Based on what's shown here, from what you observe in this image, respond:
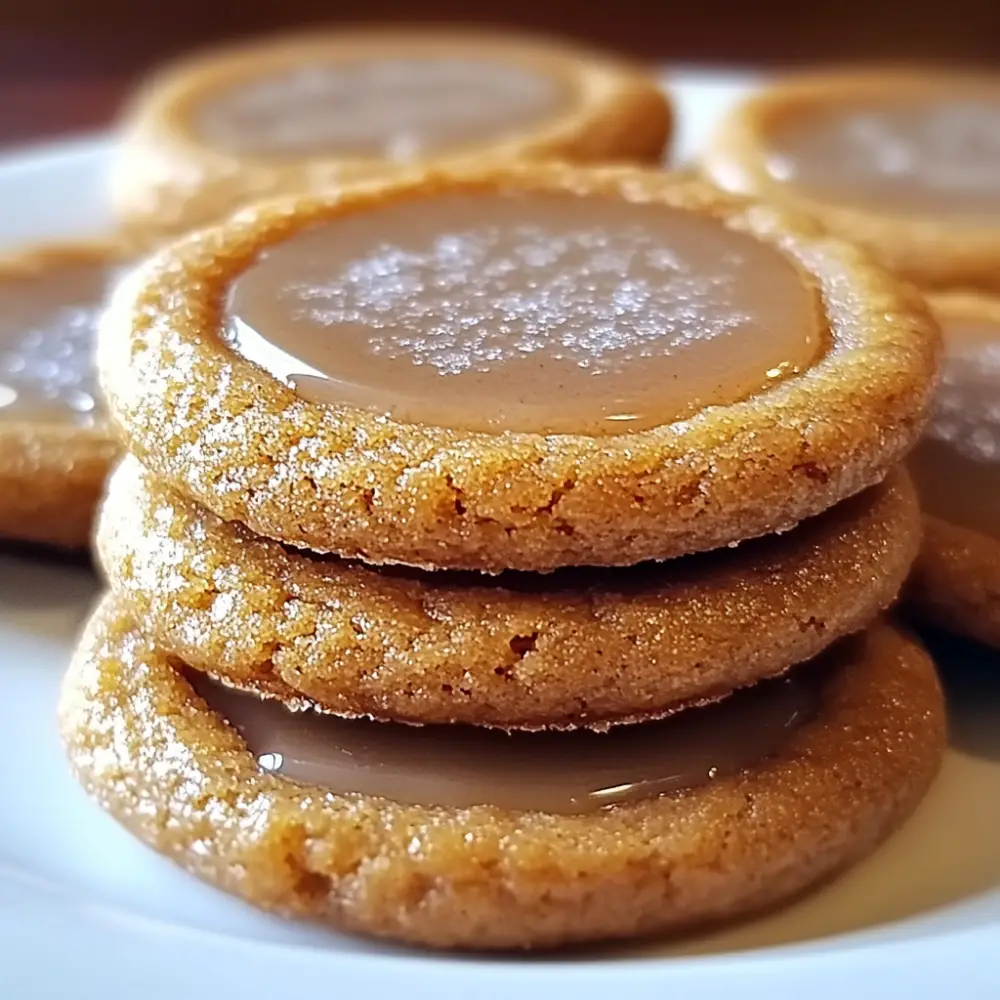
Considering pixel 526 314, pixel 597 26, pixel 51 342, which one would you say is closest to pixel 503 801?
pixel 526 314

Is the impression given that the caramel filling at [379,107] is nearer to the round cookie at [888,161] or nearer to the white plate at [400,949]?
the round cookie at [888,161]

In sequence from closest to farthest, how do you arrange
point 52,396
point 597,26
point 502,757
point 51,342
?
point 502,757, point 52,396, point 51,342, point 597,26

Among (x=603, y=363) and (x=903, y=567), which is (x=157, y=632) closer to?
(x=603, y=363)

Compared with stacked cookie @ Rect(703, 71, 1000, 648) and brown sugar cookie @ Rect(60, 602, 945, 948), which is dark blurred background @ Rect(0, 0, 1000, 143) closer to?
stacked cookie @ Rect(703, 71, 1000, 648)

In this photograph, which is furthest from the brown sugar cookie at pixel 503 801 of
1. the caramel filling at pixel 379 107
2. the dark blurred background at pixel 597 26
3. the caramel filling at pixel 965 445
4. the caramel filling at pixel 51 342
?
the dark blurred background at pixel 597 26

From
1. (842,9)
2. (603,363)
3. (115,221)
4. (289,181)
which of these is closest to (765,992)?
(603,363)

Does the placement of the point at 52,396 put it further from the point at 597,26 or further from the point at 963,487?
the point at 597,26

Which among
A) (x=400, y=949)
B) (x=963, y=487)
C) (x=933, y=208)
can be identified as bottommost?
(x=400, y=949)
